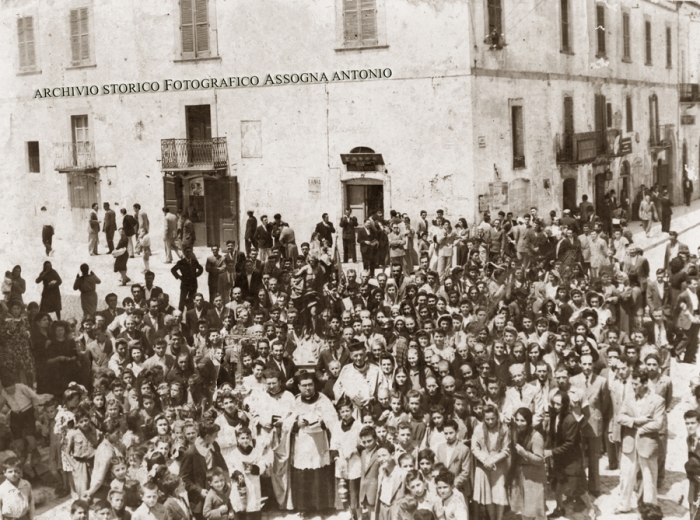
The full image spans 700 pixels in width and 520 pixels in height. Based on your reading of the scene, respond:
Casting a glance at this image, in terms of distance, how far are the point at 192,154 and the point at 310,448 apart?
40.0ft

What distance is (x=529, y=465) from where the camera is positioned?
8.27 metres

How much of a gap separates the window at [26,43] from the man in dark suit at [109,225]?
3.33 metres

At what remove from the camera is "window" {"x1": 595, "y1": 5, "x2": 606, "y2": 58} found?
69.7ft

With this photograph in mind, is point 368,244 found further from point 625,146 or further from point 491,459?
point 491,459

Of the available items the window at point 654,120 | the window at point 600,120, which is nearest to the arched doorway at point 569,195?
the window at point 600,120

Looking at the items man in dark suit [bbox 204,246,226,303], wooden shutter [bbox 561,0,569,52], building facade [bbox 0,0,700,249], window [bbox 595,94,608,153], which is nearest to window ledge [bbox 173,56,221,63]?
building facade [bbox 0,0,700,249]

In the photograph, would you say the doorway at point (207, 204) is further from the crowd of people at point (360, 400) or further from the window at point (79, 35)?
the crowd of people at point (360, 400)

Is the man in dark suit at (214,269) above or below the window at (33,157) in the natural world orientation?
below

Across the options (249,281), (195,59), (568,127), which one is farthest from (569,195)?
(249,281)

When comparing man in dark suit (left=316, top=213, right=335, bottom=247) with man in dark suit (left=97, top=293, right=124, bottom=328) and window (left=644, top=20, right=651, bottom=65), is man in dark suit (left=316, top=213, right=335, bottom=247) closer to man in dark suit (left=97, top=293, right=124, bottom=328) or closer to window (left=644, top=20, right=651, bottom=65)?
man in dark suit (left=97, top=293, right=124, bottom=328)

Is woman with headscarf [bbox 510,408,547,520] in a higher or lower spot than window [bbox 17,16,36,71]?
lower

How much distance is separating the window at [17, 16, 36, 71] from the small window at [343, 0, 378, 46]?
601 centimetres

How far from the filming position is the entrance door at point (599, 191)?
22972 millimetres

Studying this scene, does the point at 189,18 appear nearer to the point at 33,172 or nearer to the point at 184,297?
the point at 33,172
